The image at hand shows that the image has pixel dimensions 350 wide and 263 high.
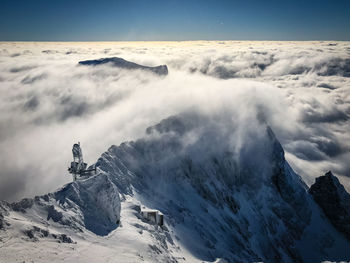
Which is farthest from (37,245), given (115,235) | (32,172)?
(32,172)

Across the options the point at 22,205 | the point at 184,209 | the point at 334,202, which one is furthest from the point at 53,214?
the point at 334,202

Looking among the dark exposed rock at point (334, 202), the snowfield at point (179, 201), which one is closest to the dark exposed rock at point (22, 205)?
the snowfield at point (179, 201)

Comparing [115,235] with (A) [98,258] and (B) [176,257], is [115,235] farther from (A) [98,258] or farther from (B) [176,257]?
(B) [176,257]

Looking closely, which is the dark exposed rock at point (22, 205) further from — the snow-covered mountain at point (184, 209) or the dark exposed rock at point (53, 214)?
the dark exposed rock at point (53, 214)

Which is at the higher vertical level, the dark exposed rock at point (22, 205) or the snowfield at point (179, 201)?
the dark exposed rock at point (22, 205)

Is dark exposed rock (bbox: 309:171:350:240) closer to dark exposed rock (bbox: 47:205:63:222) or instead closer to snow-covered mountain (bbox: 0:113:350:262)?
snow-covered mountain (bbox: 0:113:350:262)

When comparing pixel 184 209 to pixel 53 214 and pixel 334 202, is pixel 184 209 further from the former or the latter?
pixel 334 202
